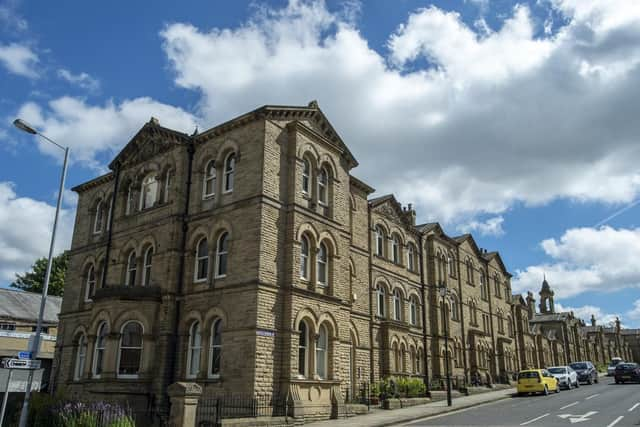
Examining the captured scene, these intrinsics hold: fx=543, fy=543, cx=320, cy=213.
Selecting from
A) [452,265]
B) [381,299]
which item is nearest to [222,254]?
[381,299]

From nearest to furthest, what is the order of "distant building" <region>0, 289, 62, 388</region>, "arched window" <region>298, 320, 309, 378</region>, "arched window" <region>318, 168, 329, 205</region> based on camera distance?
"arched window" <region>298, 320, 309, 378</region>, "arched window" <region>318, 168, 329, 205</region>, "distant building" <region>0, 289, 62, 388</region>

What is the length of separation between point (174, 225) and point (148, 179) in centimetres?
411

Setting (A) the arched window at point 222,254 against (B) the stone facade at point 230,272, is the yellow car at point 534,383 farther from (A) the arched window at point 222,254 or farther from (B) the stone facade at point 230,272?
(A) the arched window at point 222,254

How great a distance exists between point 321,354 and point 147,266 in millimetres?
8510

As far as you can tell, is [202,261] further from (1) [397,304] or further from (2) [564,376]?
(2) [564,376]

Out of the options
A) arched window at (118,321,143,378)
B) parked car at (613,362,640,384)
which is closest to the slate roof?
arched window at (118,321,143,378)

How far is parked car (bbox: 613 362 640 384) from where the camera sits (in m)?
39.2

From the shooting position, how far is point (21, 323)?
41.7 meters

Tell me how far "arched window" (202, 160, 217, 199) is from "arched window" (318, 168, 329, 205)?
4.54 metres

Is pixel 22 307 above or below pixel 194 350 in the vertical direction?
above

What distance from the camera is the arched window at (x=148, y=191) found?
24.9 m

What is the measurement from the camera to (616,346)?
407ft

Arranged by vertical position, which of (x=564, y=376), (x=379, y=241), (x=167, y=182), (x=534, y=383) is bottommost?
(x=534, y=383)

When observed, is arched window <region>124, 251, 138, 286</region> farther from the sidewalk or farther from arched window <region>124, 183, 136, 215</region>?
the sidewalk
